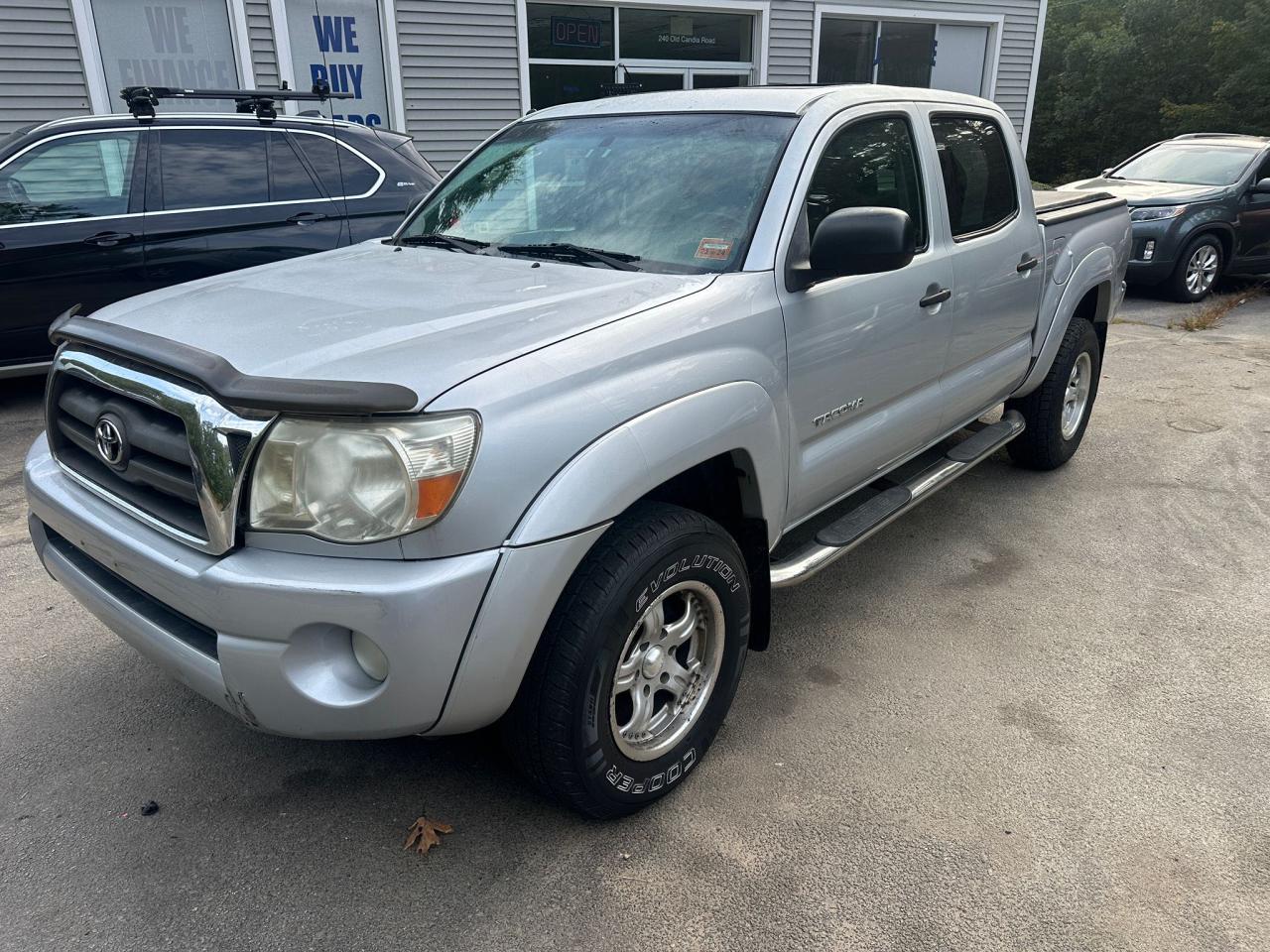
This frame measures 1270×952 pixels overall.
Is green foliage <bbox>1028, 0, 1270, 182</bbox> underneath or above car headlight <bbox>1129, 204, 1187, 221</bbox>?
above

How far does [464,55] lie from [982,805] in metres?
10.2

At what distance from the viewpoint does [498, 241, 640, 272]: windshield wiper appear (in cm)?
284

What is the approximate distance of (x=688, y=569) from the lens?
2.42 meters

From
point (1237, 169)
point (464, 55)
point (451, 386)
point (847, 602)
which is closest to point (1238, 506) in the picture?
point (847, 602)

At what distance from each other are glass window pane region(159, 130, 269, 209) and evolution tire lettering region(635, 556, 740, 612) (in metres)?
5.14

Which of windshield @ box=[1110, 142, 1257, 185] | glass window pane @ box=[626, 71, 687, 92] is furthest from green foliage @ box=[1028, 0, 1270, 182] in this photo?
glass window pane @ box=[626, 71, 687, 92]

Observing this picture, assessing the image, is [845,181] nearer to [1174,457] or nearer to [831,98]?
[831,98]

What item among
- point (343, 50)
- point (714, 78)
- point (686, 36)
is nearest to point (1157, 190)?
point (714, 78)

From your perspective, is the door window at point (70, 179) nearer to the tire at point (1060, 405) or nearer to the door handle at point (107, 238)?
the door handle at point (107, 238)

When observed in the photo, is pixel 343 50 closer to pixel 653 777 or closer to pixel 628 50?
pixel 628 50

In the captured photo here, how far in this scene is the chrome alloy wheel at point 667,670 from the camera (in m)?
2.42

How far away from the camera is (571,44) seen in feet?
38.2

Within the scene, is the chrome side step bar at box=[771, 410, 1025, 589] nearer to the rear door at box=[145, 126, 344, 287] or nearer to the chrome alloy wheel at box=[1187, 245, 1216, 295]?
the rear door at box=[145, 126, 344, 287]

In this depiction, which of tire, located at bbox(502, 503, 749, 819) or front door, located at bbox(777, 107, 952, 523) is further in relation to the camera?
front door, located at bbox(777, 107, 952, 523)
